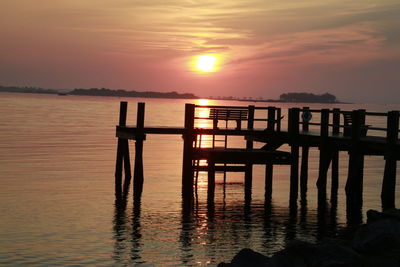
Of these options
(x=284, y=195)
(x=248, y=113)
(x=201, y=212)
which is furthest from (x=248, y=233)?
(x=248, y=113)

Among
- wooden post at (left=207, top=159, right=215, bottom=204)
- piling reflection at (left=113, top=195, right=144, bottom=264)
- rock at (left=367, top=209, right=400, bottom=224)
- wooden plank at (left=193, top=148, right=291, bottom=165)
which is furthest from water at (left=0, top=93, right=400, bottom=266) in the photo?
rock at (left=367, top=209, right=400, bottom=224)

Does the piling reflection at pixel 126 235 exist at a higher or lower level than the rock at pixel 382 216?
lower

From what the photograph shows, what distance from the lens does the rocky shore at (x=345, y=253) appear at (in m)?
12.4

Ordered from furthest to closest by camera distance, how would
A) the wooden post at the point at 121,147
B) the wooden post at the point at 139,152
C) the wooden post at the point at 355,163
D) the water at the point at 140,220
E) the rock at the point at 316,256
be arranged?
the wooden post at the point at 121,147 < the wooden post at the point at 139,152 < the wooden post at the point at 355,163 < the water at the point at 140,220 < the rock at the point at 316,256

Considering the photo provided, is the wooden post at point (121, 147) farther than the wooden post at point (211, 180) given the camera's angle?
Yes

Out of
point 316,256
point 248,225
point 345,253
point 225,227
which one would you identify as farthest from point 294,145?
point 316,256

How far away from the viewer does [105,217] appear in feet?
69.7

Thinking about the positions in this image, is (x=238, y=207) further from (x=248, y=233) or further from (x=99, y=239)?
(x=99, y=239)

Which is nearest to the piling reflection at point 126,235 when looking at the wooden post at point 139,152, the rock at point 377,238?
the wooden post at point 139,152

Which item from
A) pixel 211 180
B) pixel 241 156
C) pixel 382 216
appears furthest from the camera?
pixel 211 180

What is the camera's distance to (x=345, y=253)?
41.6 feet

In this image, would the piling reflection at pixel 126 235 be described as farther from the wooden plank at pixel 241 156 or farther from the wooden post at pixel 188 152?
the wooden plank at pixel 241 156

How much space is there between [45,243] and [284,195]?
1282 cm

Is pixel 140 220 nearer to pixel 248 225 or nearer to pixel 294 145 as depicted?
pixel 248 225
